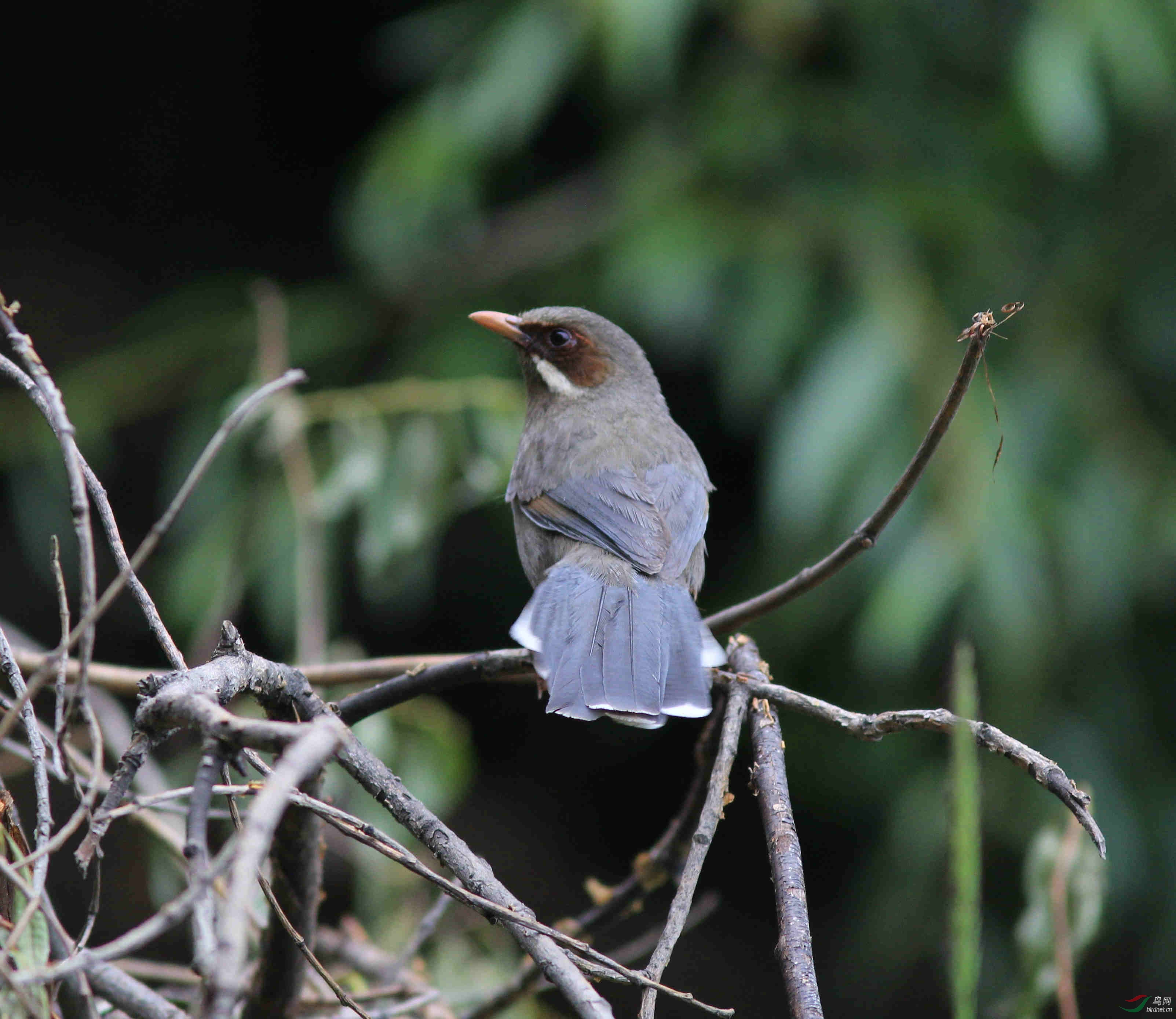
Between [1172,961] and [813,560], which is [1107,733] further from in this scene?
[813,560]

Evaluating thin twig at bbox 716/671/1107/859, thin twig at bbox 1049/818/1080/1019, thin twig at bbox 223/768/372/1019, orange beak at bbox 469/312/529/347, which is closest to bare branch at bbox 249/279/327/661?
orange beak at bbox 469/312/529/347

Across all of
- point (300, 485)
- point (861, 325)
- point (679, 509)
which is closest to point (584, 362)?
point (679, 509)

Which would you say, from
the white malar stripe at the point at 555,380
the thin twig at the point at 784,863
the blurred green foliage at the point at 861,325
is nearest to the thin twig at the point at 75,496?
the thin twig at the point at 784,863

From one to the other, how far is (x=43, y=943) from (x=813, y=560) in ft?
15.0

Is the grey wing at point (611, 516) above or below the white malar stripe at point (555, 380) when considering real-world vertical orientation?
below

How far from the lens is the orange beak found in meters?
4.41

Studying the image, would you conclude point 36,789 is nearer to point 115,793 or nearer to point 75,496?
point 115,793

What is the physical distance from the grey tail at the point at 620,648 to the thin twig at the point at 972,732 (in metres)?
0.74

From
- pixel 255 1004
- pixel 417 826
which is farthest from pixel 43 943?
pixel 255 1004

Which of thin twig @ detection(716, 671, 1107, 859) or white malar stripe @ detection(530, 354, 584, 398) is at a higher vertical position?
white malar stripe @ detection(530, 354, 584, 398)

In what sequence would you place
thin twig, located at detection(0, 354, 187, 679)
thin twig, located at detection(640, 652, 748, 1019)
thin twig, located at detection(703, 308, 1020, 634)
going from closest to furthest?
thin twig, located at detection(640, 652, 748, 1019) < thin twig, located at detection(0, 354, 187, 679) < thin twig, located at detection(703, 308, 1020, 634)

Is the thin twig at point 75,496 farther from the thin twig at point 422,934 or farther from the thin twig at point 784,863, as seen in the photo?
the thin twig at point 422,934

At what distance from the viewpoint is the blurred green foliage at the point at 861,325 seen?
526 centimetres

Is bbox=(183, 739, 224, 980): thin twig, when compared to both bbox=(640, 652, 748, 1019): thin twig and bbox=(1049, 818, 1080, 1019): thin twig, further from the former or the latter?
bbox=(1049, 818, 1080, 1019): thin twig
